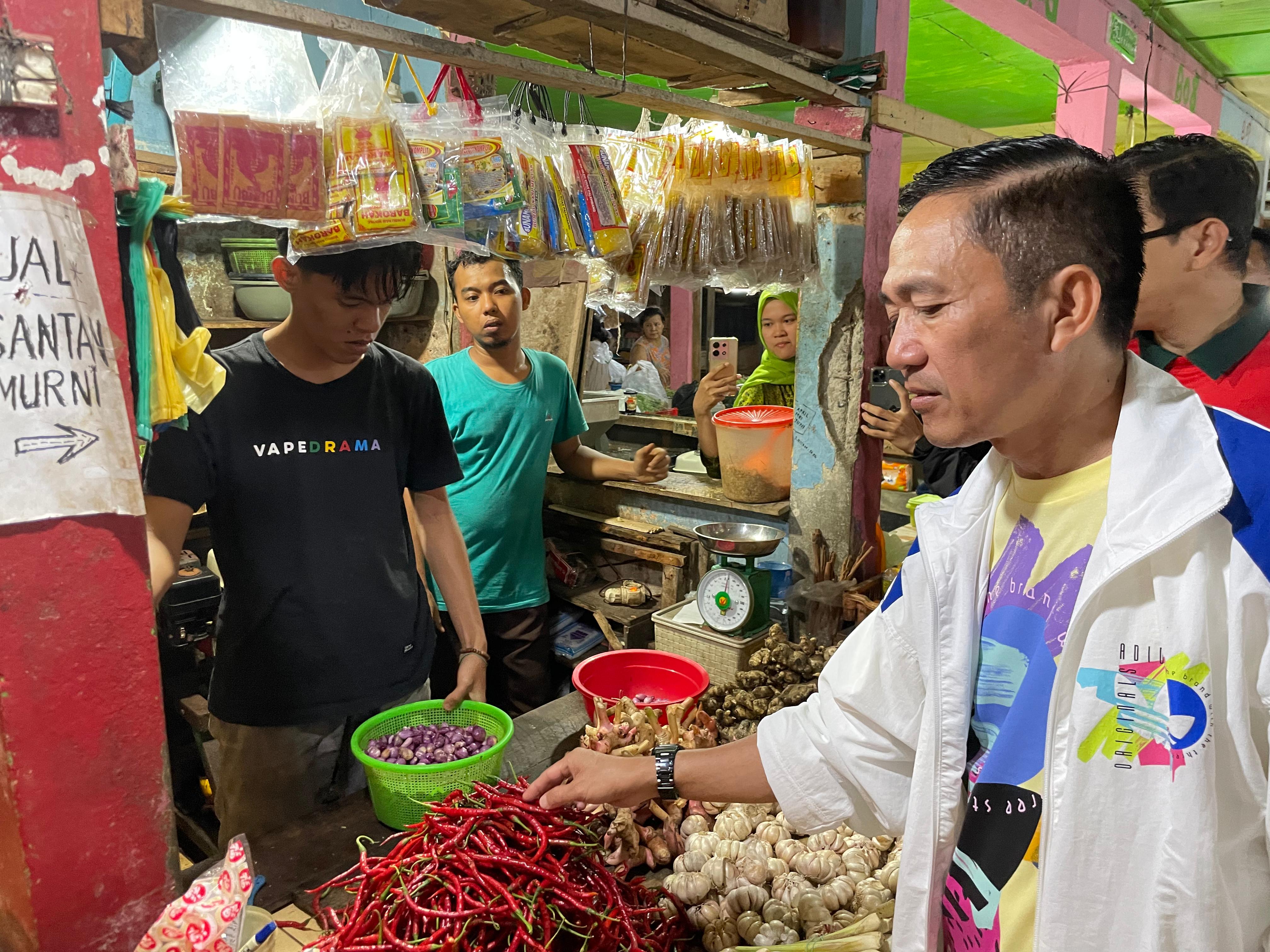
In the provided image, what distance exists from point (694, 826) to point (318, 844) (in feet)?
2.86

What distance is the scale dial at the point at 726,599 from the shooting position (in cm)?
331

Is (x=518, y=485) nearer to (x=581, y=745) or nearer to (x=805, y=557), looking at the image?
(x=805, y=557)

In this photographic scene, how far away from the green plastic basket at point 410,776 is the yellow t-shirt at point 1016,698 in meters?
0.98

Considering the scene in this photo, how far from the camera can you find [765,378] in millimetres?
4562

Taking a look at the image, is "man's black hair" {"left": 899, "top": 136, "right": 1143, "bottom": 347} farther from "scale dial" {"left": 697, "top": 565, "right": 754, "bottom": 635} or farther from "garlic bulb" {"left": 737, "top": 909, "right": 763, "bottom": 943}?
"scale dial" {"left": 697, "top": 565, "right": 754, "bottom": 635}

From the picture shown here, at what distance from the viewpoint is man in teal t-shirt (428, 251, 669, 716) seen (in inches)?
150

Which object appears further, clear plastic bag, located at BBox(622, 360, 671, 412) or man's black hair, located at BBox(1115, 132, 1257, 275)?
clear plastic bag, located at BBox(622, 360, 671, 412)

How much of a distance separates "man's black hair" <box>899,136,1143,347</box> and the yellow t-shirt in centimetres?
28

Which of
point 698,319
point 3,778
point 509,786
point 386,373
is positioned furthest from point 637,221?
point 698,319

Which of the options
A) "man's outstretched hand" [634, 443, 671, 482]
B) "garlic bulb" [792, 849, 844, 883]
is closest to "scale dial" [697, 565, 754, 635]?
"man's outstretched hand" [634, 443, 671, 482]

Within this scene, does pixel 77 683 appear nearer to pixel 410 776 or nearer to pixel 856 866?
pixel 410 776

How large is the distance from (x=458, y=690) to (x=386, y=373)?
3.20 feet

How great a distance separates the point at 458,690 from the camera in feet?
7.39

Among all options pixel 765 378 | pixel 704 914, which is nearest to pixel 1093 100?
pixel 765 378
